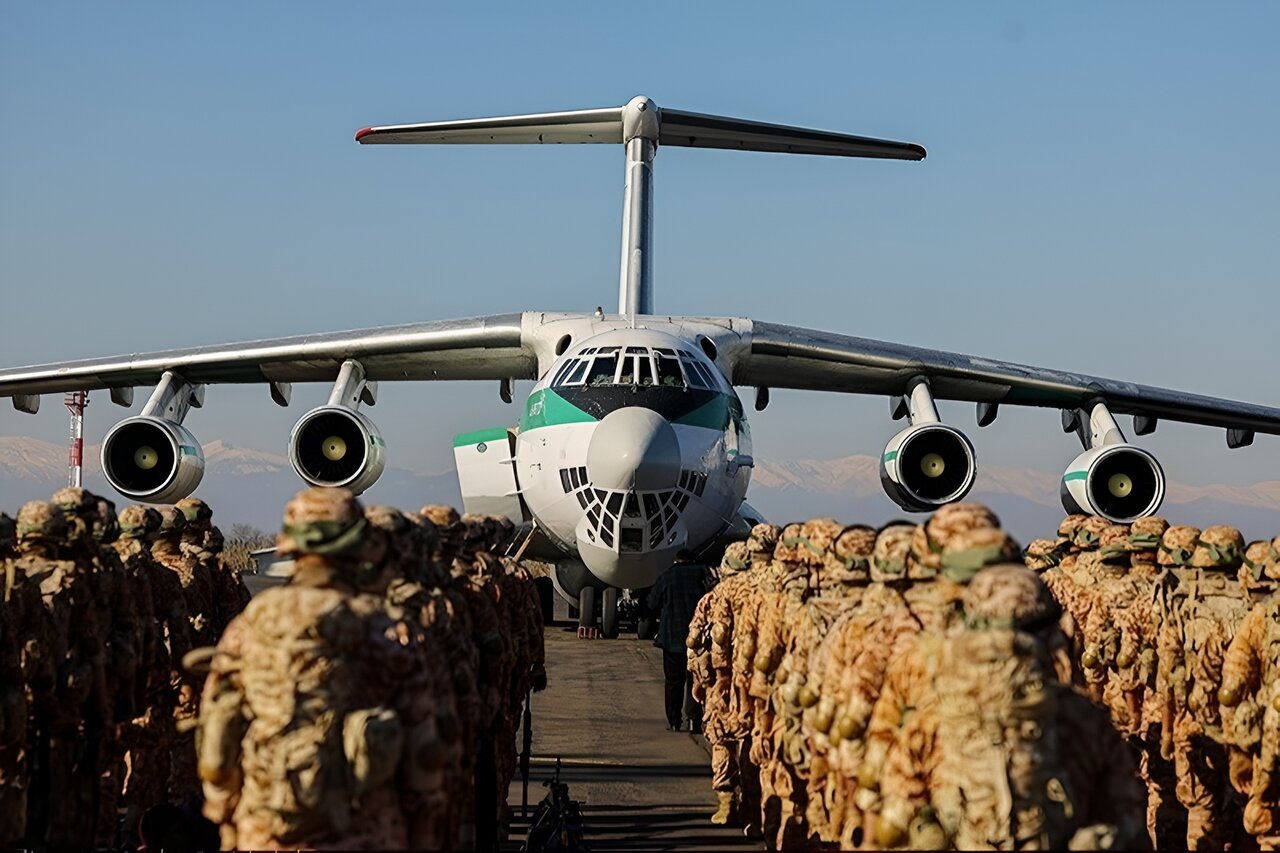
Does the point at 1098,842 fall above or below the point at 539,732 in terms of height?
above

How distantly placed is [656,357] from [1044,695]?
10324 millimetres

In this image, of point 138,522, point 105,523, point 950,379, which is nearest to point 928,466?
point 950,379

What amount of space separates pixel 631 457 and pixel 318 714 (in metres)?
8.72

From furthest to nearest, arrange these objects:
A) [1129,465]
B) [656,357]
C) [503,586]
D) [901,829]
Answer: [1129,465], [656,357], [503,586], [901,829]

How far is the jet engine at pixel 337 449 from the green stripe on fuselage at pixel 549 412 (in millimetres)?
1836

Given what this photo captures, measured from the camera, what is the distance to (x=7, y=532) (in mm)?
7137

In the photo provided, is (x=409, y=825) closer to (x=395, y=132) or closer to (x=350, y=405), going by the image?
(x=350, y=405)

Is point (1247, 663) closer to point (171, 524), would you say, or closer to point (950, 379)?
point (171, 524)

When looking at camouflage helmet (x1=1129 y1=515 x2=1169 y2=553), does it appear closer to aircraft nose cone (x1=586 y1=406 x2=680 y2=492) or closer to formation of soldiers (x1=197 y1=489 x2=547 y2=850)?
aircraft nose cone (x1=586 y1=406 x2=680 y2=492)

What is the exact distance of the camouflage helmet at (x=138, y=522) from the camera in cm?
948

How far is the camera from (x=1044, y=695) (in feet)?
12.1

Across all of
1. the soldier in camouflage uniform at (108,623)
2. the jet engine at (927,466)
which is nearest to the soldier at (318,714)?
the soldier in camouflage uniform at (108,623)

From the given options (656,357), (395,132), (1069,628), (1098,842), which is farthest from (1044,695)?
(395,132)

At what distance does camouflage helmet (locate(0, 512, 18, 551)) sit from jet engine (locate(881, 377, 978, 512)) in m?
10.0
